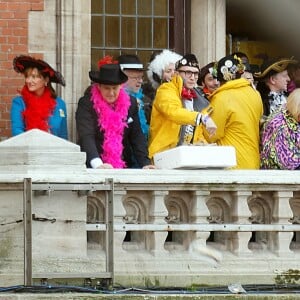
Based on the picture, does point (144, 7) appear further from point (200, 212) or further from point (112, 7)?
point (200, 212)

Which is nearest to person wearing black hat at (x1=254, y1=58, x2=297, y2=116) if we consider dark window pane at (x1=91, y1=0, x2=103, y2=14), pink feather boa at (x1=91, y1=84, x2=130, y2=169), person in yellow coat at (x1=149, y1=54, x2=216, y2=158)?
person in yellow coat at (x1=149, y1=54, x2=216, y2=158)

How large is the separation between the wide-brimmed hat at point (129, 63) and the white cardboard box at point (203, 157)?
251cm

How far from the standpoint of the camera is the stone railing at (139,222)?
10.0m

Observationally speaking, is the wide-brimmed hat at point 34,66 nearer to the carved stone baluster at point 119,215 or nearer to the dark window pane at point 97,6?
the dark window pane at point 97,6

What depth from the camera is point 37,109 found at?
12.3 meters

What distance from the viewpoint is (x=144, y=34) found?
14594 mm

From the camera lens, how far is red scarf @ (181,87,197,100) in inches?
482

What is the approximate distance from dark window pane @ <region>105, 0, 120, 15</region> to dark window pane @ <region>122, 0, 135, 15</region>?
70 millimetres

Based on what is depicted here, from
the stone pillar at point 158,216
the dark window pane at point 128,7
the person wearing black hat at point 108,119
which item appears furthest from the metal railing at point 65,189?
the dark window pane at point 128,7

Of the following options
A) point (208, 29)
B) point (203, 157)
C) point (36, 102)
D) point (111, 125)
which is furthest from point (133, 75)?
point (203, 157)

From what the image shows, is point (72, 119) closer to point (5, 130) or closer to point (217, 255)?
point (5, 130)

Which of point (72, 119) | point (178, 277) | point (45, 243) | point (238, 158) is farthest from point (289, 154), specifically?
point (72, 119)

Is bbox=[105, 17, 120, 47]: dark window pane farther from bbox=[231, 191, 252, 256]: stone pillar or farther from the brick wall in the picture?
bbox=[231, 191, 252, 256]: stone pillar

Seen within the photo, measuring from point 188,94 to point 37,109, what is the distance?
1.36 meters
